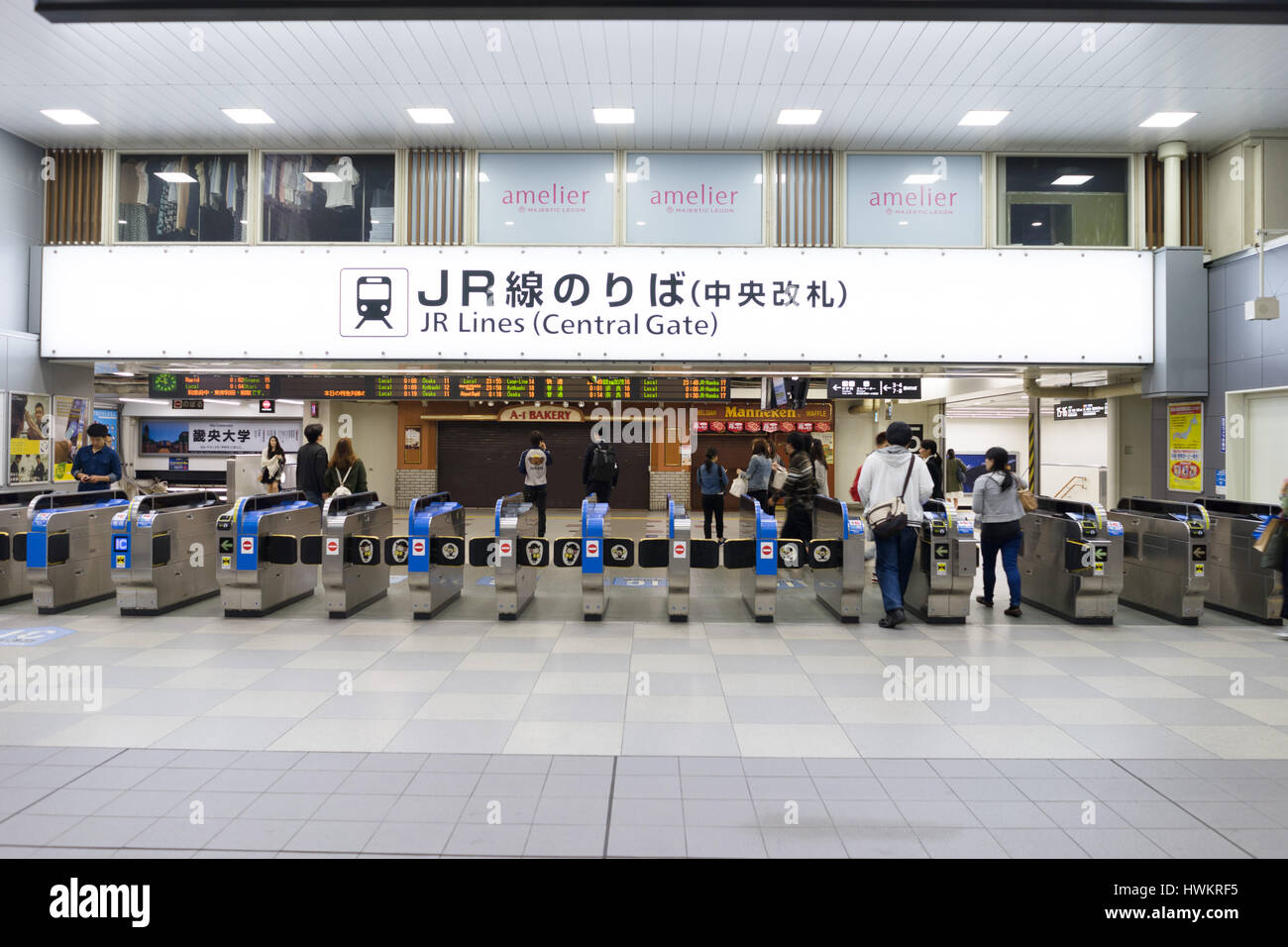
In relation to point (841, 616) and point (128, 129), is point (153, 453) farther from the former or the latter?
point (841, 616)

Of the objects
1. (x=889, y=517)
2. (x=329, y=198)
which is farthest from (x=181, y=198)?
(x=889, y=517)

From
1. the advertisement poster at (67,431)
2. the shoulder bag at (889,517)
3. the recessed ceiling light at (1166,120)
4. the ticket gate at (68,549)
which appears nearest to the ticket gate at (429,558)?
the ticket gate at (68,549)

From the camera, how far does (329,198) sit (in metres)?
8.14

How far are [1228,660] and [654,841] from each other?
16.0ft

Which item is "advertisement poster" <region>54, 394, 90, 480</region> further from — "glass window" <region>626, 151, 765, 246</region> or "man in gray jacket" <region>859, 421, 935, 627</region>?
"man in gray jacket" <region>859, 421, 935, 627</region>

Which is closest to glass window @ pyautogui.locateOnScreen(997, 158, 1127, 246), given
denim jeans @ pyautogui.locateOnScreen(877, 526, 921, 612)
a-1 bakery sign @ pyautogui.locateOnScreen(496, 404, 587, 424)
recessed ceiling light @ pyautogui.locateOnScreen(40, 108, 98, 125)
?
denim jeans @ pyautogui.locateOnScreen(877, 526, 921, 612)

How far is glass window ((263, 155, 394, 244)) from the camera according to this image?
26.5 feet

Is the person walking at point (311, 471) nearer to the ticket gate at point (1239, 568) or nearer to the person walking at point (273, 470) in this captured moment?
the person walking at point (273, 470)

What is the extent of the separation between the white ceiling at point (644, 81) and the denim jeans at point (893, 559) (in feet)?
13.7

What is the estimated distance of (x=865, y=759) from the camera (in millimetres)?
3449

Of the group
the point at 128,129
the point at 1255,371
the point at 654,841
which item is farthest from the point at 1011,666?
the point at 128,129

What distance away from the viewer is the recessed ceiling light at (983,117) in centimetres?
728

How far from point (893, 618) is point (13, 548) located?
25.7 feet

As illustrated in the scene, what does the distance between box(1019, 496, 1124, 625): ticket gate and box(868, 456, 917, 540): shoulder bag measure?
164cm
